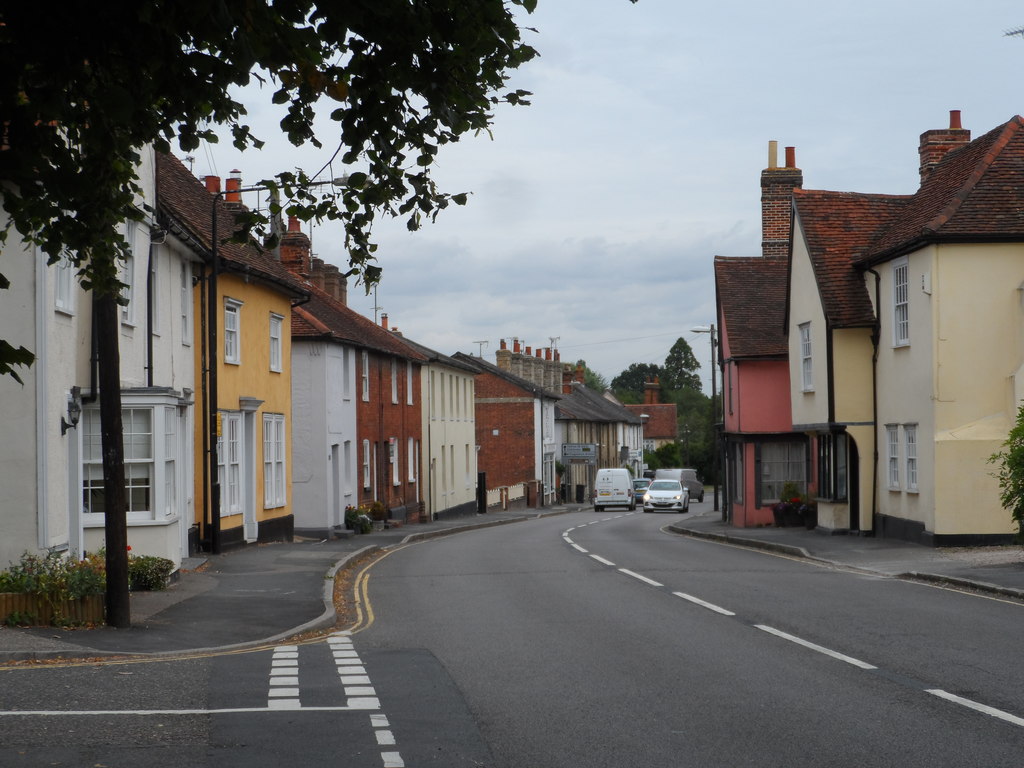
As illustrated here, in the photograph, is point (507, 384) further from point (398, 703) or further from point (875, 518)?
point (398, 703)

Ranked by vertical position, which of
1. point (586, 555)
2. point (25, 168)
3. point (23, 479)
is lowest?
point (586, 555)

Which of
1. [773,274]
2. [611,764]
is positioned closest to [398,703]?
[611,764]

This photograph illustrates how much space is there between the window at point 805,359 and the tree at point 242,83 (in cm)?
2514

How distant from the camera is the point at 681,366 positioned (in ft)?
572

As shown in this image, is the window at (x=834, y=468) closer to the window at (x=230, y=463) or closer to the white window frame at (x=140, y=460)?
the window at (x=230, y=463)

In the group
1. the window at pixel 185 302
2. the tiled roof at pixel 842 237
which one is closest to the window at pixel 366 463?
the window at pixel 185 302

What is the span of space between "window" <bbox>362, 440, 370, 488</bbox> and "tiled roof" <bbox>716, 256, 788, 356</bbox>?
12.3 m

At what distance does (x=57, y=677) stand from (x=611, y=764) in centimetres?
570

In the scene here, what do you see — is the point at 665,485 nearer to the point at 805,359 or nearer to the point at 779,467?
the point at 779,467

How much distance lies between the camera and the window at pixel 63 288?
53.6 feet

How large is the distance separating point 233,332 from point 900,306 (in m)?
14.9

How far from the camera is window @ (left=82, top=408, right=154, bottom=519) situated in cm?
1855

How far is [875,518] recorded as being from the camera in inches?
1132

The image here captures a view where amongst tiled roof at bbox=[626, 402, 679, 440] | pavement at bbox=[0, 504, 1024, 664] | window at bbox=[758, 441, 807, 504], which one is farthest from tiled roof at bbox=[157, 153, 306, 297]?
tiled roof at bbox=[626, 402, 679, 440]
